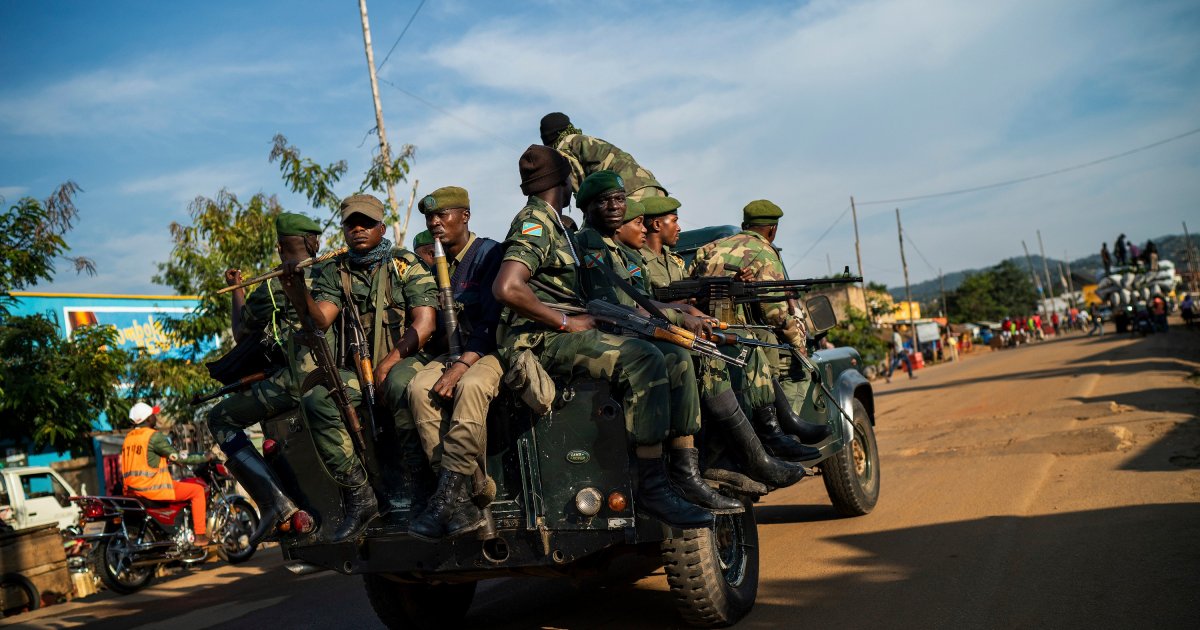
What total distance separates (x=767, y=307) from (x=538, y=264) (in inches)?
97.3

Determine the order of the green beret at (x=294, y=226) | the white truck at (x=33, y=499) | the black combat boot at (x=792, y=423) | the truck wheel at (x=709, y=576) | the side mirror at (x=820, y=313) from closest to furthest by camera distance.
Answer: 1. the truck wheel at (x=709, y=576)
2. the green beret at (x=294, y=226)
3. the black combat boot at (x=792, y=423)
4. the side mirror at (x=820, y=313)
5. the white truck at (x=33, y=499)

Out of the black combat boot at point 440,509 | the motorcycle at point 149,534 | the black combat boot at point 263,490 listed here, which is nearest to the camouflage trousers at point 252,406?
the black combat boot at point 263,490

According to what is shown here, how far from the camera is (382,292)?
4.76 meters

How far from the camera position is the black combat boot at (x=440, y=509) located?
3863mm

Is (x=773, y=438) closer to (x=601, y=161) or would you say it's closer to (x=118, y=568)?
(x=601, y=161)

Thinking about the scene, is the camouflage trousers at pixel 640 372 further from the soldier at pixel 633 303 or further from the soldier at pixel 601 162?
the soldier at pixel 601 162

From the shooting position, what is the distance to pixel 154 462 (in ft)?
33.2

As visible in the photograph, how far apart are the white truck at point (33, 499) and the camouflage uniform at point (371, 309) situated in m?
8.30

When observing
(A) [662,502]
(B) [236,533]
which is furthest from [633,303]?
(B) [236,533]

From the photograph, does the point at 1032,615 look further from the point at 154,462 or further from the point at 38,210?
the point at 38,210

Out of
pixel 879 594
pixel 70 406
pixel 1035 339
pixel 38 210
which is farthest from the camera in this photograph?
pixel 1035 339

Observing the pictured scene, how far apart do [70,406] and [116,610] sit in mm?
6362

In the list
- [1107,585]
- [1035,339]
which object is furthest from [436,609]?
[1035,339]

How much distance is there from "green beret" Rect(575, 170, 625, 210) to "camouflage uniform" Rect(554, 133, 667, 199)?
1.89 meters
